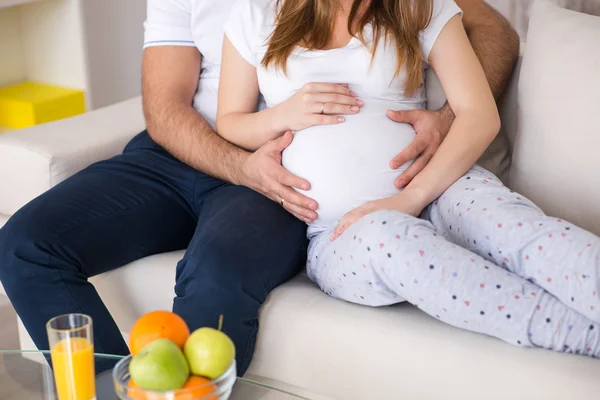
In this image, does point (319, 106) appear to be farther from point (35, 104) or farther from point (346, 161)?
point (35, 104)

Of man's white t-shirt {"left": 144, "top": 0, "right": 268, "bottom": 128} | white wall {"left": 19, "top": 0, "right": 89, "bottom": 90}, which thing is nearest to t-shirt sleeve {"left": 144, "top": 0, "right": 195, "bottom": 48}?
man's white t-shirt {"left": 144, "top": 0, "right": 268, "bottom": 128}

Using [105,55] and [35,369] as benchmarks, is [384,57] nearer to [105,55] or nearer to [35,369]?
[35,369]

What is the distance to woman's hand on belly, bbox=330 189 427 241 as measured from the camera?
144cm

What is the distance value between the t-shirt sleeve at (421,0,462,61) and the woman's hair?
0.04 feet

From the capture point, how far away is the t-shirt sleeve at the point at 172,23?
1.77 meters

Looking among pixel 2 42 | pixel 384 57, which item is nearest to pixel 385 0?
pixel 384 57

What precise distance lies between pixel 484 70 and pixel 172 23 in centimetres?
65

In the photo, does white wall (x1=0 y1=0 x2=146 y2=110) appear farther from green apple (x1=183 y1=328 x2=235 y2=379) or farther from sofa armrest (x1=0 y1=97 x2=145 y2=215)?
green apple (x1=183 y1=328 x2=235 y2=379)

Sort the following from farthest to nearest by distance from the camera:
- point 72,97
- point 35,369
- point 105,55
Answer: point 105,55, point 72,97, point 35,369

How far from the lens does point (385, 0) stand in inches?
62.2

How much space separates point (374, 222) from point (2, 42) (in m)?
1.99

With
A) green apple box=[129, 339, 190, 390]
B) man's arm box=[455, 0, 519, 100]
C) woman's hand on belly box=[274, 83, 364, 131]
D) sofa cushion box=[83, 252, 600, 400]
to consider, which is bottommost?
sofa cushion box=[83, 252, 600, 400]

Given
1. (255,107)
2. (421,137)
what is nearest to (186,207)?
(255,107)

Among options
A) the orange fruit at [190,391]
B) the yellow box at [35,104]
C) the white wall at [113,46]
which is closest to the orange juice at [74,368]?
the orange fruit at [190,391]
